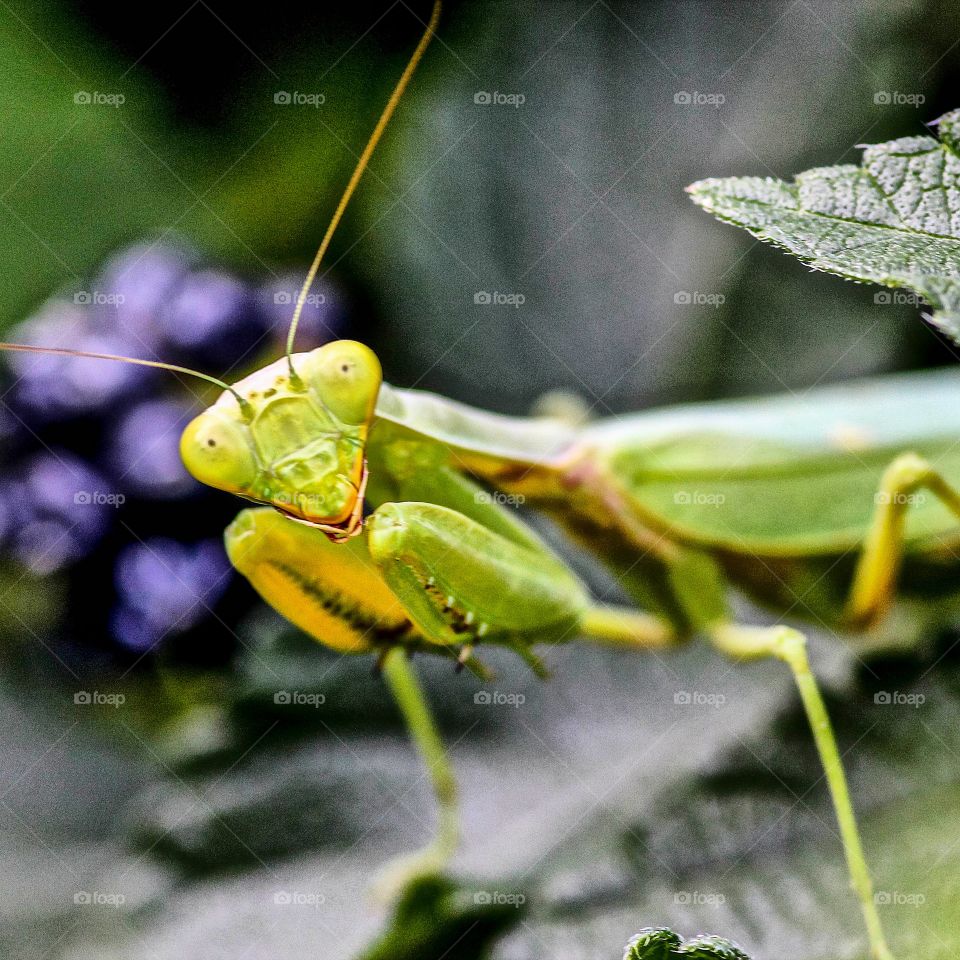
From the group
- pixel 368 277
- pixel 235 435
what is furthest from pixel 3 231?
pixel 235 435

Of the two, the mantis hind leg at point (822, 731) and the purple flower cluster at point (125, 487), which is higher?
the purple flower cluster at point (125, 487)

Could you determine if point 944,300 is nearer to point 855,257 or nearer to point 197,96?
point 855,257

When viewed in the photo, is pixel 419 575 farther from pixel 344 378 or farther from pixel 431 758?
pixel 431 758

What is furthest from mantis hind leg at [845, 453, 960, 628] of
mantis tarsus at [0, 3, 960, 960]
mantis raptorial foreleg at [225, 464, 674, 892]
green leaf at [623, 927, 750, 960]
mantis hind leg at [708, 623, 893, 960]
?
green leaf at [623, 927, 750, 960]

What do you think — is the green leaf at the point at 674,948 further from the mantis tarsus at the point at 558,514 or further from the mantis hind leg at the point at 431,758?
the mantis hind leg at the point at 431,758

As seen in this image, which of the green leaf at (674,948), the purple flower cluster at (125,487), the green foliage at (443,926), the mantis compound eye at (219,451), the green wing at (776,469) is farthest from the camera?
the green wing at (776,469)

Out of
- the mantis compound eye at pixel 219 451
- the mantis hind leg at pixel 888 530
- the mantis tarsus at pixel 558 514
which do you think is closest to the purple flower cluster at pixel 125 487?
the mantis tarsus at pixel 558 514
